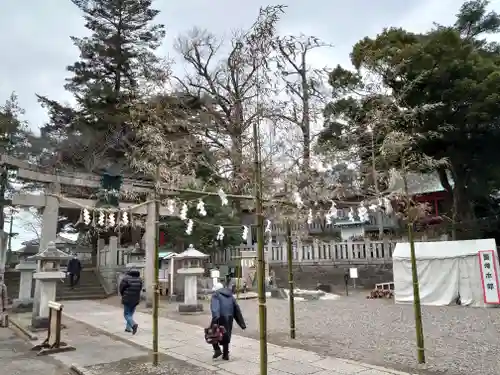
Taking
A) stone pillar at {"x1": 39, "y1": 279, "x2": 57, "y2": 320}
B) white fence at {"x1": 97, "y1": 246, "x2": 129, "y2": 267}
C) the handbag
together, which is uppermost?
white fence at {"x1": 97, "y1": 246, "x2": 129, "y2": 267}

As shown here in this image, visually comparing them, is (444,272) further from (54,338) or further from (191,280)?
(54,338)

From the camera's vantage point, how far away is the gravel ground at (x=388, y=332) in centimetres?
678

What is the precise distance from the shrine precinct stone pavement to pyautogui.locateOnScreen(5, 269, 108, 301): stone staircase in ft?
22.6

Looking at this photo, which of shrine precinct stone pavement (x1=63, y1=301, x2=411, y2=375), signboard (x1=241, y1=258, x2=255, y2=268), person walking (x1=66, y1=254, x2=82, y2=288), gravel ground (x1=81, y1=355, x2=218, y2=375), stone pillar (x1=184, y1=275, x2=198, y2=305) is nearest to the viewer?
shrine precinct stone pavement (x1=63, y1=301, x2=411, y2=375)

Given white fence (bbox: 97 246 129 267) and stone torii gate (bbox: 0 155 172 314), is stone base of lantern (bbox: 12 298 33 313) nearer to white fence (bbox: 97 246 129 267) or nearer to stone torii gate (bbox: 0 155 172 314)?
stone torii gate (bbox: 0 155 172 314)

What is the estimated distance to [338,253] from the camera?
1909 cm

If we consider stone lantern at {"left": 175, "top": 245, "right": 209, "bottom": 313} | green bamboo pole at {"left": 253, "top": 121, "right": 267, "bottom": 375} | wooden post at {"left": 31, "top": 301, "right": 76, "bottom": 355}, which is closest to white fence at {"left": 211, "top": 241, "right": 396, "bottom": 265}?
stone lantern at {"left": 175, "top": 245, "right": 209, "bottom": 313}

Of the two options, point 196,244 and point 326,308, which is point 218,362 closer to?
point 326,308

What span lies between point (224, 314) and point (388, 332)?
433 cm

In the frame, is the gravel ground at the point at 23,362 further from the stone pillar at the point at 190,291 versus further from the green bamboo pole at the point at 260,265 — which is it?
the stone pillar at the point at 190,291

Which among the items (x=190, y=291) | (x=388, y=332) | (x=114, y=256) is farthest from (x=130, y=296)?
(x=114, y=256)

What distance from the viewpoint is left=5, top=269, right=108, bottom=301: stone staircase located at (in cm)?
1820

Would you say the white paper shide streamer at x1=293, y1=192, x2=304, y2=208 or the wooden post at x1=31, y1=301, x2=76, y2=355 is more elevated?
the white paper shide streamer at x1=293, y1=192, x2=304, y2=208

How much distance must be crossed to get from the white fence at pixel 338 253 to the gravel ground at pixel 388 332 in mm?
3576
